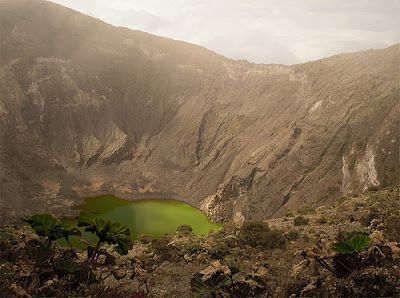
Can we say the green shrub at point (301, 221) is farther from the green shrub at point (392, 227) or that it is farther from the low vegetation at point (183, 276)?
the low vegetation at point (183, 276)

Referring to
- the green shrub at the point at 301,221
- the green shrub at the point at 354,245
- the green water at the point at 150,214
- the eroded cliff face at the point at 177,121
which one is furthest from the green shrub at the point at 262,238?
the eroded cliff face at the point at 177,121

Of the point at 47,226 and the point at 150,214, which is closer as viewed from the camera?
the point at 47,226

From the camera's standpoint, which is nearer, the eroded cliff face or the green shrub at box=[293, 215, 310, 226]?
the green shrub at box=[293, 215, 310, 226]

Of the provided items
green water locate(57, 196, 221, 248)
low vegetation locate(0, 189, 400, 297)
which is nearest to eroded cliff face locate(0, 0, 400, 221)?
green water locate(57, 196, 221, 248)

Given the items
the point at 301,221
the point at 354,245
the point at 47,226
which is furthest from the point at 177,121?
the point at 354,245

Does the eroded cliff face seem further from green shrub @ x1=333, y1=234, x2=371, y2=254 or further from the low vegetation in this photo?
green shrub @ x1=333, y1=234, x2=371, y2=254

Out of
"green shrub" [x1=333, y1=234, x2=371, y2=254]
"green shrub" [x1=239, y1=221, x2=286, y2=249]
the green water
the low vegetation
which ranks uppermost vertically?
"green shrub" [x1=333, y1=234, x2=371, y2=254]

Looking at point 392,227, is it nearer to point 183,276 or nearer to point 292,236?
point 292,236

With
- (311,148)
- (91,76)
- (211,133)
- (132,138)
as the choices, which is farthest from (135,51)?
(311,148)
